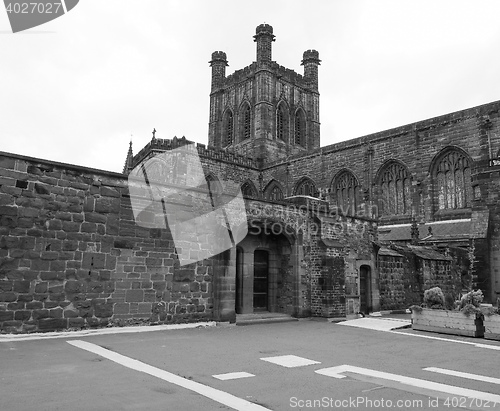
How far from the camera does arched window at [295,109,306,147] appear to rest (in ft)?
148

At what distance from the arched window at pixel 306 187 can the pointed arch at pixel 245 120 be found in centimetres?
1239

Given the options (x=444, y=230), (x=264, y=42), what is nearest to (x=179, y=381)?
(x=444, y=230)

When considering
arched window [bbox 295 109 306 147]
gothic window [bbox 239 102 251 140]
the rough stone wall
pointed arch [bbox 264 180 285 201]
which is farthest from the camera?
arched window [bbox 295 109 306 147]

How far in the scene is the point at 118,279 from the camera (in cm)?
1112

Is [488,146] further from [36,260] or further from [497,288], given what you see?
[36,260]

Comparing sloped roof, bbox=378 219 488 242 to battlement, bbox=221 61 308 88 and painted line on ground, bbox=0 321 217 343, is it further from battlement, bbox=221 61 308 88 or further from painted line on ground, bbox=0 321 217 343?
battlement, bbox=221 61 308 88

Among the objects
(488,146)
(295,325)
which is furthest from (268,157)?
(295,325)

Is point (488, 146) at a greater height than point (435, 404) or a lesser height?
greater

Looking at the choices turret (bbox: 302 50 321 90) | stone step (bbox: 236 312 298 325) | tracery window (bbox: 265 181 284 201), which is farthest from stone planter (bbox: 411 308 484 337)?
turret (bbox: 302 50 321 90)

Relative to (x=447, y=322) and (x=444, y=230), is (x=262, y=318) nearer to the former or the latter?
(x=447, y=322)

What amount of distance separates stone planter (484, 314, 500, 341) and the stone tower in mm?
28434

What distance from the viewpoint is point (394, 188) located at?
27.8 metres

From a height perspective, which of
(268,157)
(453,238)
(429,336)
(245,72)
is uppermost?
(245,72)

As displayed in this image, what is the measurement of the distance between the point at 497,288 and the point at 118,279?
16.7 metres
